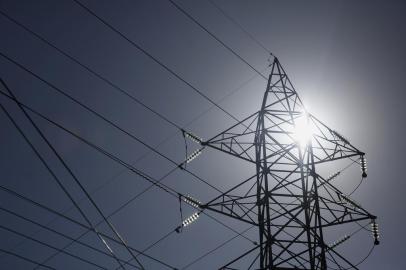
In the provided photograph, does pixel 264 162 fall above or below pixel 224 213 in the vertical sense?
above

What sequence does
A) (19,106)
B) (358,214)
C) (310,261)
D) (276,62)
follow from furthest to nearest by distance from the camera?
(276,62) → (358,214) → (310,261) → (19,106)

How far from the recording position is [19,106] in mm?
10195

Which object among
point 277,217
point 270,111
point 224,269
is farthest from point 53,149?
point 270,111

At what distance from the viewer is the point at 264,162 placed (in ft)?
52.7

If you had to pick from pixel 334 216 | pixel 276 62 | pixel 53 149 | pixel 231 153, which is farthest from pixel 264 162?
pixel 53 149

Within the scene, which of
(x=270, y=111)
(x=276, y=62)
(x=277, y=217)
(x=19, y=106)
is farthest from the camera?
(x=276, y=62)

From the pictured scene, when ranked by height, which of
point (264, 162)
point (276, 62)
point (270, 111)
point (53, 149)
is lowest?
point (53, 149)

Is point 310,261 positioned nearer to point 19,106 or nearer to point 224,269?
Answer: point 224,269

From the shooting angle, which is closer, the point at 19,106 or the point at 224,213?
the point at 19,106

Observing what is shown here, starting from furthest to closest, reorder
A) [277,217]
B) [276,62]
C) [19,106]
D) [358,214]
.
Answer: [276,62] → [358,214] → [277,217] → [19,106]

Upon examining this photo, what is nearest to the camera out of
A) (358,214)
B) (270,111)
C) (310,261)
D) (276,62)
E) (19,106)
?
(19,106)

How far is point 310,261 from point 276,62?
911cm

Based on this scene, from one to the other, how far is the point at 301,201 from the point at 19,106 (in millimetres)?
9591

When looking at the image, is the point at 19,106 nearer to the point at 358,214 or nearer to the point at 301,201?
the point at 301,201
